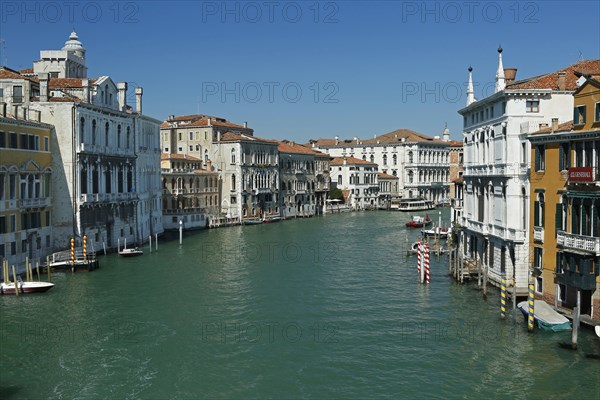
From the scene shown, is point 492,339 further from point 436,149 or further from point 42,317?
point 436,149

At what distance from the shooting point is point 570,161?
1569 centimetres

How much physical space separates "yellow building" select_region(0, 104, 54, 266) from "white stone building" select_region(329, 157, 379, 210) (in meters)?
43.4

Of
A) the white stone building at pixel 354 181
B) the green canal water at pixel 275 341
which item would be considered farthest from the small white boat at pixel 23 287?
the white stone building at pixel 354 181

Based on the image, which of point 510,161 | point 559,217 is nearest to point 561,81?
point 510,161

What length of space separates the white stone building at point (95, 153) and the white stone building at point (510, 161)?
15.6 metres

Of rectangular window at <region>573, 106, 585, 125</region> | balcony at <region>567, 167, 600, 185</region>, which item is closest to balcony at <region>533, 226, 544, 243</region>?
balcony at <region>567, 167, 600, 185</region>

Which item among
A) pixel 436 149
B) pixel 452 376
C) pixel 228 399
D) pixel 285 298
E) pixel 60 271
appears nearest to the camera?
pixel 228 399

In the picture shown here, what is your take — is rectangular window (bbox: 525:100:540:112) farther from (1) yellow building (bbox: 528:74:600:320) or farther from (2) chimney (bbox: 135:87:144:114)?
(2) chimney (bbox: 135:87:144:114)

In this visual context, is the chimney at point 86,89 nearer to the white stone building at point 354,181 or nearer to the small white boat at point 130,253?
the small white boat at point 130,253

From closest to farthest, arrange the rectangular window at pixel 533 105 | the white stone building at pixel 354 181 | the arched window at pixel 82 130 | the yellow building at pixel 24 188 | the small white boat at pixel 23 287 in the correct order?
1. the rectangular window at pixel 533 105
2. the small white boat at pixel 23 287
3. the yellow building at pixel 24 188
4. the arched window at pixel 82 130
5. the white stone building at pixel 354 181

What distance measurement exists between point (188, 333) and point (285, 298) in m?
4.65

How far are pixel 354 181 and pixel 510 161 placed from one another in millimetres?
48617

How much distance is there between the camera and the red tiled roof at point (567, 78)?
1886cm

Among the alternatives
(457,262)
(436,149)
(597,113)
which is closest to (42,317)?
(457,262)
